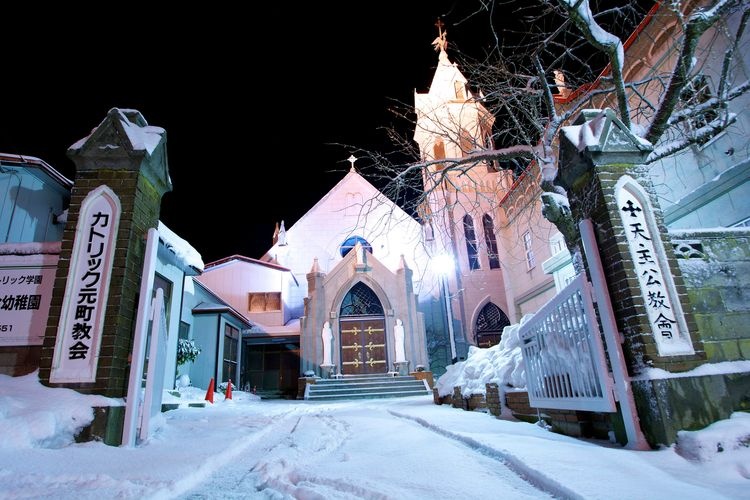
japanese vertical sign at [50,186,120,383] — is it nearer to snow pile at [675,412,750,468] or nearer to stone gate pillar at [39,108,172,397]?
stone gate pillar at [39,108,172,397]

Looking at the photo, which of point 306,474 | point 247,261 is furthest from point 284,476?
point 247,261

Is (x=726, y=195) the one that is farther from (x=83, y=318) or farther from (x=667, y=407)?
(x=83, y=318)

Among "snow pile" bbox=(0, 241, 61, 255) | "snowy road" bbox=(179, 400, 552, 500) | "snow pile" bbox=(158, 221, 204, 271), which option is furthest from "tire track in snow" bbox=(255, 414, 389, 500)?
"snow pile" bbox=(158, 221, 204, 271)

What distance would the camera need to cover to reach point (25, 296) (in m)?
4.74

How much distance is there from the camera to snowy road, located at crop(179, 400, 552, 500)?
2520 mm

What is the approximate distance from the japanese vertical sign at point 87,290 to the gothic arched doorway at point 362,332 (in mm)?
14582

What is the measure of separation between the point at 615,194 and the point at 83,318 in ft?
18.3

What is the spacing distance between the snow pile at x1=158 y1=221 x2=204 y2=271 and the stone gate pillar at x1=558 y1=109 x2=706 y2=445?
815 centimetres

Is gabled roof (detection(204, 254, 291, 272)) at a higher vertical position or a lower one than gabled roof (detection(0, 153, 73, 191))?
higher

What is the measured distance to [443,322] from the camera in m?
20.2

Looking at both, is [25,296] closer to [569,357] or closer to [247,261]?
[569,357]

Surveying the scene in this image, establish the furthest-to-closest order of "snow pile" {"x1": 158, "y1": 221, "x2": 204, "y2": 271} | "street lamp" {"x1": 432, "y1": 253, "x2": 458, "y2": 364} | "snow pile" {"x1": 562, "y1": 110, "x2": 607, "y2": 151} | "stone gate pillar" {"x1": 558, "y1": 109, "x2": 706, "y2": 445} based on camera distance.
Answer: "street lamp" {"x1": 432, "y1": 253, "x2": 458, "y2": 364}, "snow pile" {"x1": 158, "y1": 221, "x2": 204, "y2": 271}, "snow pile" {"x1": 562, "y1": 110, "x2": 607, "y2": 151}, "stone gate pillar" {"x1": 558, "y1": 109, "x2": 706, "y2": 445}

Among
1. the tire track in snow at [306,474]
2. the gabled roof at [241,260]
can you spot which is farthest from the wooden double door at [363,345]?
the tire track in snow at [306,474]

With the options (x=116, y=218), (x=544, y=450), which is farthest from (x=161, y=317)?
(x=544, y=450)
